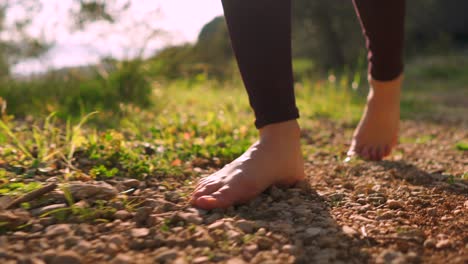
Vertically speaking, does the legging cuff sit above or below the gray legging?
below

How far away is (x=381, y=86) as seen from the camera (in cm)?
189

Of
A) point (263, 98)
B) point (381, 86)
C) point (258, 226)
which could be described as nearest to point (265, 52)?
point (263, 98)

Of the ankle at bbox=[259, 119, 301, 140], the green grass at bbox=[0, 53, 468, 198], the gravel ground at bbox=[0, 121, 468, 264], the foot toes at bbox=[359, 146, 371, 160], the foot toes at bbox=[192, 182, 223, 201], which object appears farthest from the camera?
the foot toes at bbox=[359, 146, 371, 160]

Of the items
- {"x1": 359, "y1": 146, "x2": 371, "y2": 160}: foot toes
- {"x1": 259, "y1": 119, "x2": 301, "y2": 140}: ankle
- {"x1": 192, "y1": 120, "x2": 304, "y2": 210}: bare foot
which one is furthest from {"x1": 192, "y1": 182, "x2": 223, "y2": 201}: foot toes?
{"x1": 359, "y1": 146, "x2": 371, "y2": 160}: foot toes

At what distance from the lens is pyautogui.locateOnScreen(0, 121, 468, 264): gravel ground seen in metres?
0.97

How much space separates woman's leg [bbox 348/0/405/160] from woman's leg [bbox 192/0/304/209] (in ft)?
1.86

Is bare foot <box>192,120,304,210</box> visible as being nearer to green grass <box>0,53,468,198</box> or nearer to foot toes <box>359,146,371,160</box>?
green grass <box>0,53,468,198</box>

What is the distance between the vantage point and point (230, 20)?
1.33m

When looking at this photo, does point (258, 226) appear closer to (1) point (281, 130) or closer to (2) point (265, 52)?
(1) point (281, 130)

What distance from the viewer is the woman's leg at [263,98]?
1.30 m

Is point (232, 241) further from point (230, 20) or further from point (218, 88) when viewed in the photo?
point (218, 88)

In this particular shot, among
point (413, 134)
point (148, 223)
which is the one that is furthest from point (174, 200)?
point (413, 134)

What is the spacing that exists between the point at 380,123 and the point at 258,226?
97 centimetres

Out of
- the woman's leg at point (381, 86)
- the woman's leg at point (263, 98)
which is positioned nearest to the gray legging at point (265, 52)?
the woman's leg at point (263, 98)
